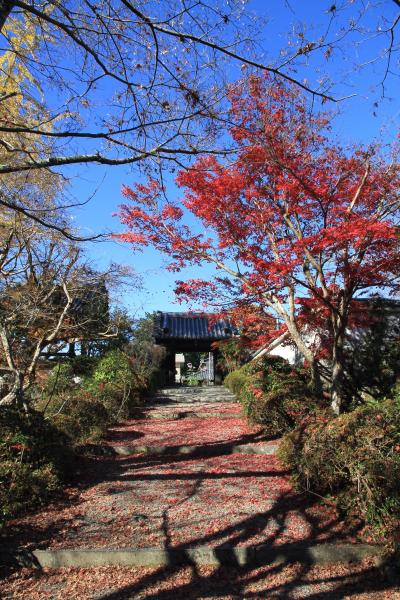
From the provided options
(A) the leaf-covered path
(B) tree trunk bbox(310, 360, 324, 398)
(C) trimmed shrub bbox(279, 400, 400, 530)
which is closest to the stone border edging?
(A) the leaf-covered path

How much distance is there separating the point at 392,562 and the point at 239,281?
5812mm

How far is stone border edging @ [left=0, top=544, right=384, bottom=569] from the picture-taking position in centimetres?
377

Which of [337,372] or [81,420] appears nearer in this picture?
[337,372]

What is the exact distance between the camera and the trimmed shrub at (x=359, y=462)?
12.8 ft

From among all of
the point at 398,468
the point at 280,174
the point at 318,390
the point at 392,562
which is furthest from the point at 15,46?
the point at 318,390

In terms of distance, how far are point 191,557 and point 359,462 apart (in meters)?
1.71

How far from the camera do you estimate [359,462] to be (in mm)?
4180

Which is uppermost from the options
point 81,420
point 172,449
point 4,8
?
point 4,8

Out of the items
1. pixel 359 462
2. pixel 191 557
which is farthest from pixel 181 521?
pixel 359 462

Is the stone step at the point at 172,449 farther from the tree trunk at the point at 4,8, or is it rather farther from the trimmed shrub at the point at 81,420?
the tree trunk at the point at 4,8

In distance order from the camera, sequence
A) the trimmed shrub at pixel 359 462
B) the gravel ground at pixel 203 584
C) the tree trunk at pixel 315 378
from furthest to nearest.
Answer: the tree trunk at pixel 315 378 → the trimmed shrub at pixel 359 462 → the gravel ground at pixel 203 584

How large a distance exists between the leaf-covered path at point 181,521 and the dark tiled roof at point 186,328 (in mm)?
12388

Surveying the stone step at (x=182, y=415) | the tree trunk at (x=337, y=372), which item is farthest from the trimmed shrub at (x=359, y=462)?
the stone step at (x=182, y=415)

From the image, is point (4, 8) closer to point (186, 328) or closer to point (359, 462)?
point (359, 462)
